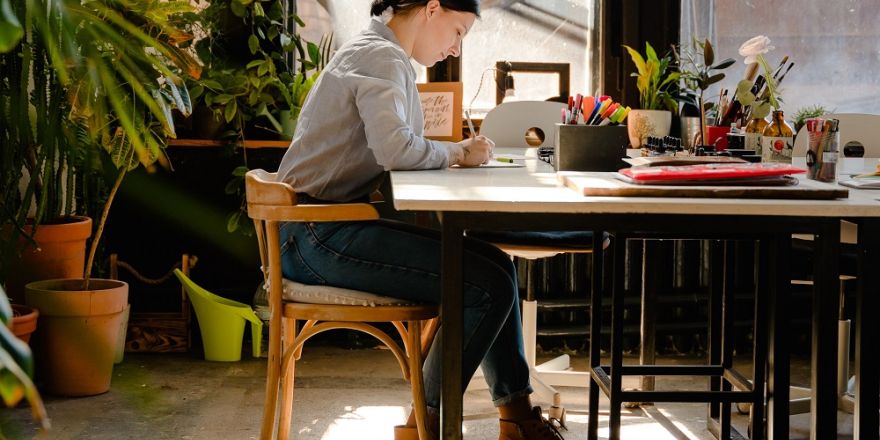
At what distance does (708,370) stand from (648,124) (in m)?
1.12

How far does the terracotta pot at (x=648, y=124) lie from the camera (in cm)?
341

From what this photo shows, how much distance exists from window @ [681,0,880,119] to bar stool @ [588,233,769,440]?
1.55m

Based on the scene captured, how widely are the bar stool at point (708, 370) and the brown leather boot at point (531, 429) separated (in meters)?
0.14

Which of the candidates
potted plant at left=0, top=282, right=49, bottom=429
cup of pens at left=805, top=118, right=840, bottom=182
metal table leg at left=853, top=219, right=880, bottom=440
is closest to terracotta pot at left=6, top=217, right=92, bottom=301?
cup of pens at left=805, top=118, right=840, bottom=182

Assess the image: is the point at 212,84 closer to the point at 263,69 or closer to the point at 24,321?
the point at 263,69

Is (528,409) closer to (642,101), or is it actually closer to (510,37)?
(642,101)

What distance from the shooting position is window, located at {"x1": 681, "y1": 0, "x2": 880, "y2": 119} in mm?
4090

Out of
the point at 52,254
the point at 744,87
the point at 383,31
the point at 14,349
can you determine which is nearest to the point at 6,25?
the point at 14,349

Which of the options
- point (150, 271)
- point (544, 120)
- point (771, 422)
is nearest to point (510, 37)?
point (544, 120)

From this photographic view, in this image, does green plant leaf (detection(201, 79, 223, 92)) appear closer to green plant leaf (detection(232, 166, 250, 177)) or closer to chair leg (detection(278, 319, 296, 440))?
green plant leaf (detection(232, 166, 250, 177))

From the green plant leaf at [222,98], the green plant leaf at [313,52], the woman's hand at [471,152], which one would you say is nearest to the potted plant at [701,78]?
the woman's hand at [471,152]

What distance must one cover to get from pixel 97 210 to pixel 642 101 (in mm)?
2066

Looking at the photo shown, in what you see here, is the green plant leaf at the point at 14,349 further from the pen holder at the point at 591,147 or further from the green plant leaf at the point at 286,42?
the green plant leaf at the point at 286,42

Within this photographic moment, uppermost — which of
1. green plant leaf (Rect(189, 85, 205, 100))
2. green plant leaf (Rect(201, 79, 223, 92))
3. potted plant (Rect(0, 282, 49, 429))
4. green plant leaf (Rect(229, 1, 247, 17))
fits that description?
green plant leaf (Rect(229, 1, 247, 17))
